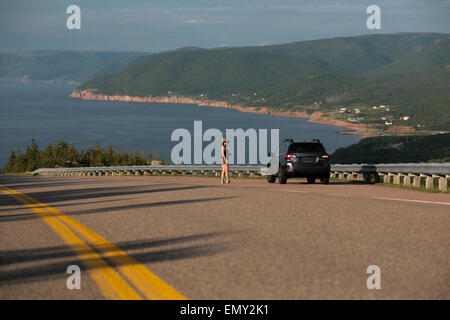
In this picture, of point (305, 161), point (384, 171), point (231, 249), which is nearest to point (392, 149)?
point (384, 171)

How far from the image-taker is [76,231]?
9.99 metres

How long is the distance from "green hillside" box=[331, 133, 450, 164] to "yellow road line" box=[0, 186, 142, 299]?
10573 cm

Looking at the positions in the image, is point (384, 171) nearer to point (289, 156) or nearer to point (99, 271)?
point (289, 156)

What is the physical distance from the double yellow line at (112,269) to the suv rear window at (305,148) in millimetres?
12760

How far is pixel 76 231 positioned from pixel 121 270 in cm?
340

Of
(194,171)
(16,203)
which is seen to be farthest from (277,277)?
(194,171)

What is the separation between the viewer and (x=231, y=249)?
8.00 metres

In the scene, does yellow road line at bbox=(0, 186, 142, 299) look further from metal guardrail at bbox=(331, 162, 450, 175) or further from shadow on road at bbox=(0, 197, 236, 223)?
metal guardrail at bbox=(331, 162, 450, 175)

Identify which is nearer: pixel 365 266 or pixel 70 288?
pixel 70 288

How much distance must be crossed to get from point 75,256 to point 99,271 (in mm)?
1071

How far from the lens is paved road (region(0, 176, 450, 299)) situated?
598 cm

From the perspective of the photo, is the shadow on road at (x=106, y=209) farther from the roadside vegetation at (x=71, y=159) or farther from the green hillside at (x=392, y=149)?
the green hillside at (x=392, y=149)

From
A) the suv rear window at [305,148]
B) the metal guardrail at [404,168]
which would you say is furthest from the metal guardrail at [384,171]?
the suv rear window at [305,148]
